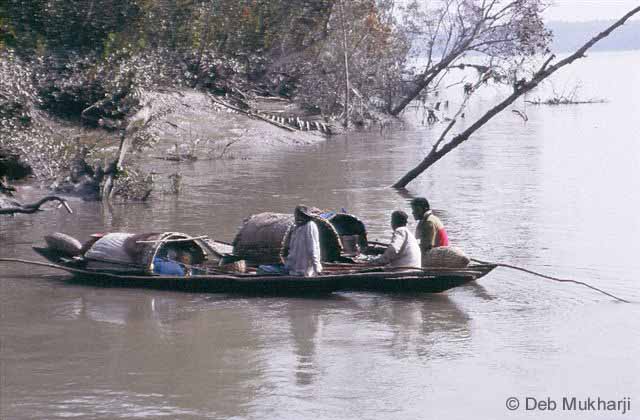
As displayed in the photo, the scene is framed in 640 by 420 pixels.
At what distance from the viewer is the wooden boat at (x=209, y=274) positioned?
10.8m

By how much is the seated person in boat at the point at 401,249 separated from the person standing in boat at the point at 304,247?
0.73 meters

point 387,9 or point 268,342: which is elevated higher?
point 387,9

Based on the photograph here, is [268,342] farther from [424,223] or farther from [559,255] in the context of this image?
[559,255]

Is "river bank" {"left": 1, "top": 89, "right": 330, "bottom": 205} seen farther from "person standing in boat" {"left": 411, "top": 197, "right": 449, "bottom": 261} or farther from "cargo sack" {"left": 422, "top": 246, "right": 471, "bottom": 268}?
"cargo sack" {"left": 422, "top": 246, "right": 471, "bottom": 268}

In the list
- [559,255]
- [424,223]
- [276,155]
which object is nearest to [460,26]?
[276,155]

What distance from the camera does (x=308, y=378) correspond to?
8656 mm

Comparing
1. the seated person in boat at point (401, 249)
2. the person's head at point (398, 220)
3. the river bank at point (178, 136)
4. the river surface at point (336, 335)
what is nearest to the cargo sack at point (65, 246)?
the river surface at point (336, 335)

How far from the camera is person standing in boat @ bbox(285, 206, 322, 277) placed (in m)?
10.7

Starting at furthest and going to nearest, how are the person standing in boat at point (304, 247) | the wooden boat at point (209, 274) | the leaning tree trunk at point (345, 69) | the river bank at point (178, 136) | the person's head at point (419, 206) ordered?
the leaning tree trunk at point (345, 69), the river bank at point (178, 136), the person's head at point (419, 206), the wooden boat at point (209, 274), the person standing in boat at point (304, 247)

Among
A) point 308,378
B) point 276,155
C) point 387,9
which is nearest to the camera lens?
point 308,378

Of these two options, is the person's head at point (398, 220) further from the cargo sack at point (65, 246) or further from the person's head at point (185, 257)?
the cargo sack at point (65, 246)

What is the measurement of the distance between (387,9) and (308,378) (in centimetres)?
3056

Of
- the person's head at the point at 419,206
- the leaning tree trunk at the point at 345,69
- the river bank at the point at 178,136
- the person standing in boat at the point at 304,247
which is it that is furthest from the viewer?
the leaning tree trunk at the point at 345,69

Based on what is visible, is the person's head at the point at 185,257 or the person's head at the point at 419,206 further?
the person's head at the point at 185,257
